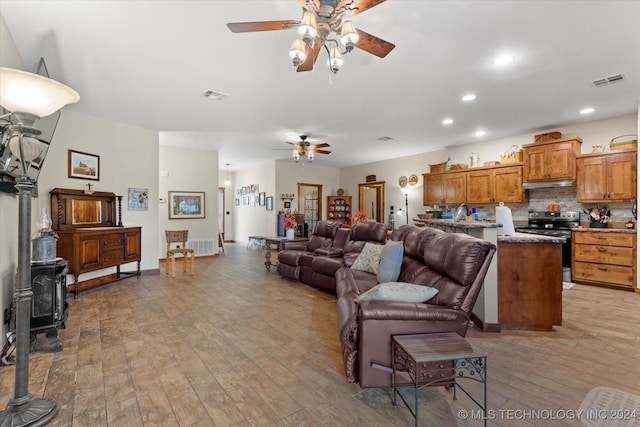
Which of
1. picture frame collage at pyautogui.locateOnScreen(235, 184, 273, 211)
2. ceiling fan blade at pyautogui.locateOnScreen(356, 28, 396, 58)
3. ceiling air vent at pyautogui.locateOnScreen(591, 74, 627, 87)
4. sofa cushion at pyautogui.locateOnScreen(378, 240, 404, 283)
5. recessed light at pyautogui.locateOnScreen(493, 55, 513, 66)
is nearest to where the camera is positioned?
ceiling fan blade at pyautogui.locateOnScreen(356, 28, 396, 58)

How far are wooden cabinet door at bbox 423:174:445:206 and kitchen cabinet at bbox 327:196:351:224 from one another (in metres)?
3.12

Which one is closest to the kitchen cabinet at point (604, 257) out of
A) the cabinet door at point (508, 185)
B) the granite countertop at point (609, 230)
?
the granite countertop at point (609, 230)

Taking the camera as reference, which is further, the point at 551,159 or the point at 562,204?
the point at 562,204

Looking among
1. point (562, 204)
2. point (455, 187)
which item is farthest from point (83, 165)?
point (562, 204)

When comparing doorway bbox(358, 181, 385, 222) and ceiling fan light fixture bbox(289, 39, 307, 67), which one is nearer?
ceiling fan light fixture bbox(289, 39, 307, 67)

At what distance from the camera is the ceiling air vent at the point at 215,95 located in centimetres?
393

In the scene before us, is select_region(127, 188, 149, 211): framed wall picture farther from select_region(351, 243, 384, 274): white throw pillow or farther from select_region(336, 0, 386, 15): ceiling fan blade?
select_region(336, 0, 386, 15): ceiling fan blade

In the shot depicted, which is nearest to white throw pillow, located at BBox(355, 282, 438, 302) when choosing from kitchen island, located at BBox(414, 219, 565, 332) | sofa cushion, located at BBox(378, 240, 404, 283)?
sofa cushion, located at BBox(378, 240, 404, 283)

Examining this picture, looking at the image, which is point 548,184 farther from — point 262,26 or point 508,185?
point 262,26

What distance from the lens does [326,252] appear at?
482 centimetres

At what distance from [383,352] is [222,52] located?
3043mm

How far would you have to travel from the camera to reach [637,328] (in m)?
3.05

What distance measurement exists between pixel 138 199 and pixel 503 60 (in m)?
6.00

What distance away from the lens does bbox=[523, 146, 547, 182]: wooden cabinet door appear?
5.28 meters
